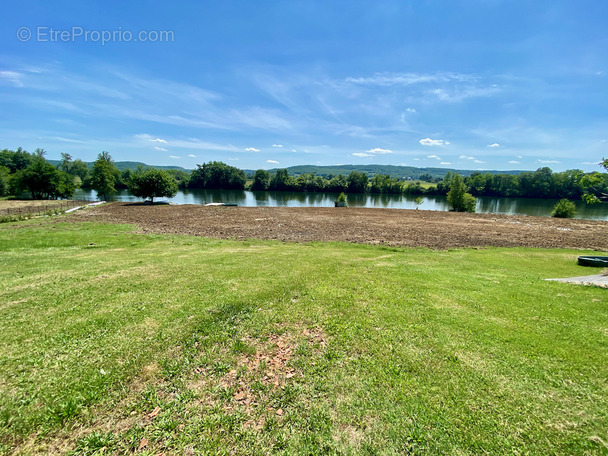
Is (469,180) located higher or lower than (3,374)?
higher

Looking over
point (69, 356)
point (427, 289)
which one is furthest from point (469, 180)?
point (69, 356)

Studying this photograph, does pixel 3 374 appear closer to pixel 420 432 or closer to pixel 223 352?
pixel 223 352

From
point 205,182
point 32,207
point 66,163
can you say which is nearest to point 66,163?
point 66,163

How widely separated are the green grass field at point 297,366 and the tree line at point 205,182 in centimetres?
4841

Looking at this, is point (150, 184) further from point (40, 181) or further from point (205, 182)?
point (205, 182)

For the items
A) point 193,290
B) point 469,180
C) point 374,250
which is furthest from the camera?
point 469,180

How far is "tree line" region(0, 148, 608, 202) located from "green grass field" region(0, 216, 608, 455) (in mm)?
48411

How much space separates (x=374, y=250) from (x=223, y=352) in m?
12.2

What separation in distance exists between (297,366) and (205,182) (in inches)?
4862

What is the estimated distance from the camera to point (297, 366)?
171 inches

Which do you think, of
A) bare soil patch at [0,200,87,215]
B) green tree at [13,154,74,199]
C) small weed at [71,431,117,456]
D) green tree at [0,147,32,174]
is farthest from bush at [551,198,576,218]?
green tree at [0,147,32,174]

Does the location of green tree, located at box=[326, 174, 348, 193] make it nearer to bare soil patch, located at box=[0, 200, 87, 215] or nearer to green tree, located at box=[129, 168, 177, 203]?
green tree, located at box=[129, 168, 177, 203]

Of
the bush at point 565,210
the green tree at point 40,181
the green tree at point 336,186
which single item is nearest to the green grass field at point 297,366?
the bush at point 565,210

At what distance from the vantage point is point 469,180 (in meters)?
104
